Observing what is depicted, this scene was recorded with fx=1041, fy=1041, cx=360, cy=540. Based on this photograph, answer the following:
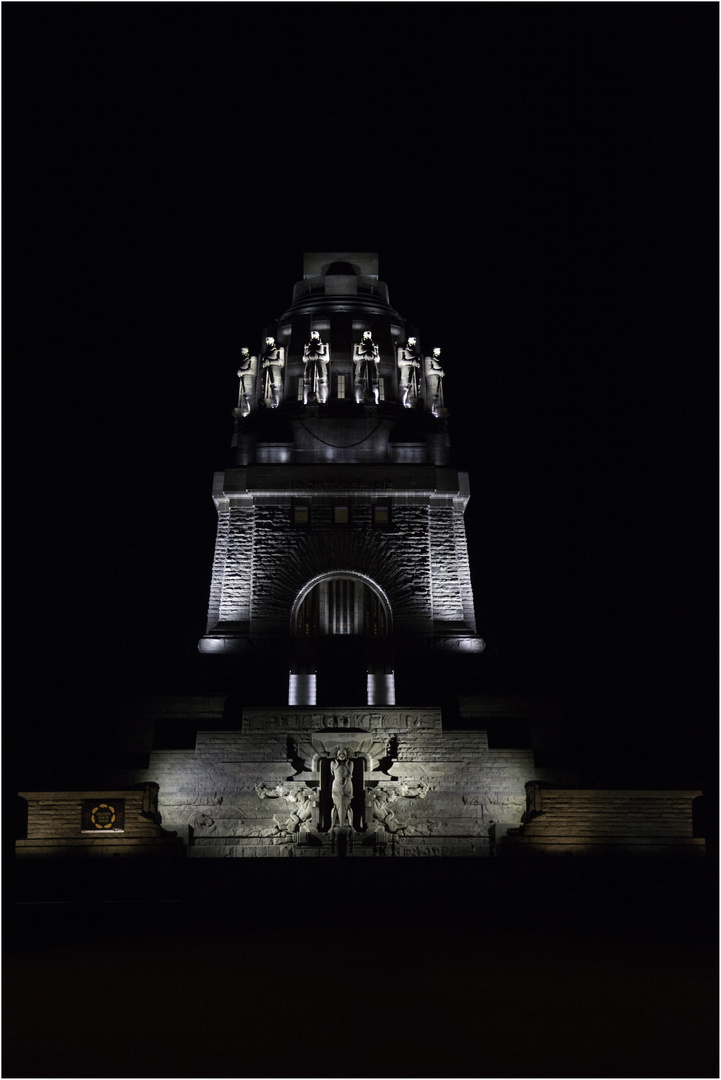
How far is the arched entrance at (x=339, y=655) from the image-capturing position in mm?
32406

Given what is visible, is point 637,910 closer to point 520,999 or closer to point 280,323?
point 520,999

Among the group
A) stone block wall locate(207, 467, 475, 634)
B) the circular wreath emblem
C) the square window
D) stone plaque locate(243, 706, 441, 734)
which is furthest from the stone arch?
the circular wreath emblem

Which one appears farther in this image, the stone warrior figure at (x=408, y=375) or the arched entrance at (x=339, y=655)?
the stone warrior figure at (x=408, y=375)

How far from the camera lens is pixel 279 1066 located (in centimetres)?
1022

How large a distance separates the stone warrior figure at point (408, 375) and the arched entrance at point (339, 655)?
802 cm

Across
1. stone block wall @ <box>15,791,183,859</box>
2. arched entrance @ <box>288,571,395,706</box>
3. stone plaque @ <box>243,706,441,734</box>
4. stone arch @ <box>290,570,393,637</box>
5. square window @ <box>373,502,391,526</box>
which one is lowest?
stone block wall @ <box>15,791,183,859</box>

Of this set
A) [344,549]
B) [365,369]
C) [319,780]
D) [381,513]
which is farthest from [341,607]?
[365,369]

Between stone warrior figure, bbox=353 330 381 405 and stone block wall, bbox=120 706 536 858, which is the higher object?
stone warrior figure, bbox=353 330 381 405

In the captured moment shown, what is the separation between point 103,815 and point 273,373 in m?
19.0

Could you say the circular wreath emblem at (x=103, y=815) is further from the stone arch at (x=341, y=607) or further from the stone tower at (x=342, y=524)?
the stone arch at (x=341, y=607)

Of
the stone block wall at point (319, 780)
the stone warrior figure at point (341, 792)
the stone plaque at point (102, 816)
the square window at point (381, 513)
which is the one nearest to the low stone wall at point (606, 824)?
the stone block wall at point (319, 780)

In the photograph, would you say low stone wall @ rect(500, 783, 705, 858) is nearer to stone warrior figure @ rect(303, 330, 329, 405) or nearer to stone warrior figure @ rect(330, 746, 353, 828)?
stone warrior figure @ rect(330, 746, 353, 828)

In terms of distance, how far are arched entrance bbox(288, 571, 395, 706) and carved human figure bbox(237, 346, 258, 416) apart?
858 centimetres

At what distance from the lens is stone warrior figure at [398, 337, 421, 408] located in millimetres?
39812
